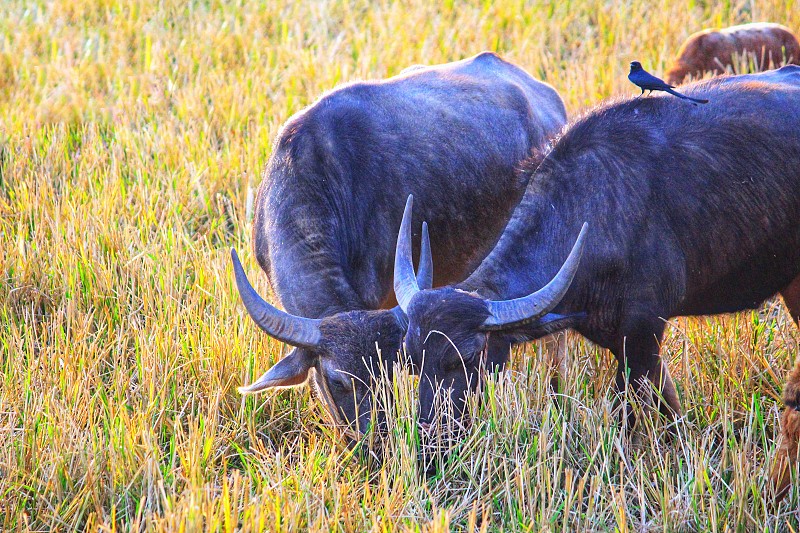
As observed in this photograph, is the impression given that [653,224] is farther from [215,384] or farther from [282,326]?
[215,384]

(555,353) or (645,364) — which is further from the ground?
(645,364)

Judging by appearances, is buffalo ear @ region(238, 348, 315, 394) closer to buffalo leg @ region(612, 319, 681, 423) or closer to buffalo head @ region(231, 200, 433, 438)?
buffalo head @ region(231, 200, 433, 438)

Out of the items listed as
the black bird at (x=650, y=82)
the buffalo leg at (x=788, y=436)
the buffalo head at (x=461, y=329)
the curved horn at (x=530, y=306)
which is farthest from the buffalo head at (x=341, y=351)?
the buffalo leg at (x=788, y=436)

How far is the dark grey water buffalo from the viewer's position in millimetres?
3863

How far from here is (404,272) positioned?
3.97m

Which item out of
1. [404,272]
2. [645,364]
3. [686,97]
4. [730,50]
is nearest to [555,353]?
[645,364]

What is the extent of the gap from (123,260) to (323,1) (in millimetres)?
6263

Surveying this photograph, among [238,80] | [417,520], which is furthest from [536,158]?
[238,80]

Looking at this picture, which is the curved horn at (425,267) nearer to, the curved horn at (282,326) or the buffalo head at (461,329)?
the buffalo head at (461,329)

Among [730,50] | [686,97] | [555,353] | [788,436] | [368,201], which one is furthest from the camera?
[730,50]

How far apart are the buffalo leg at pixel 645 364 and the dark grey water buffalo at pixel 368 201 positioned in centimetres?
104

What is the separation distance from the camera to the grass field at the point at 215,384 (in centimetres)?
337

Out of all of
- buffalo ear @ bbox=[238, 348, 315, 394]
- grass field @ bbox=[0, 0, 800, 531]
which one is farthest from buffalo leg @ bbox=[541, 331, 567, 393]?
buffalo ear @ bbox=[238, 348, 315, 394]

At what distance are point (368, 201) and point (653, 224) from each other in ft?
4.87
